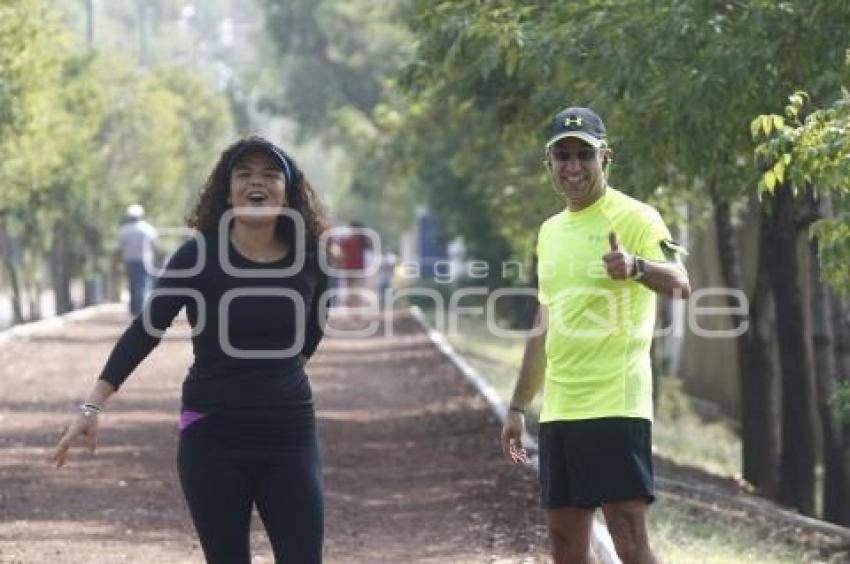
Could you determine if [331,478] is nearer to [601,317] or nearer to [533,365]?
[533,365]

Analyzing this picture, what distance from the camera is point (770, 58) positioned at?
40.0 ft

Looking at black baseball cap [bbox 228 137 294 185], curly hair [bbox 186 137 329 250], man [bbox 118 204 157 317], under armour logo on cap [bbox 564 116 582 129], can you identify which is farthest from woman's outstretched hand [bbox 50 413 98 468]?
man [bbox 118 204 157 317]

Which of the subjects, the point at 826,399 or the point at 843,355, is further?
the point at 826,399

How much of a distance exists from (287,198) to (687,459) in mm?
14312

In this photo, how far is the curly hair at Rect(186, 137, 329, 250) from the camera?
691cm

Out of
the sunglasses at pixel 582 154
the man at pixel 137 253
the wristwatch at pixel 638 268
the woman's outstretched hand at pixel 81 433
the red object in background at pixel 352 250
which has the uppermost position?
the red object in background at pixel 352 250

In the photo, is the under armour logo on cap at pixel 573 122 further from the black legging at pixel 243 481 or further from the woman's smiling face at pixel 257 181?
the black legging at pixel 243 481

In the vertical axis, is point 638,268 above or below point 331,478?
above

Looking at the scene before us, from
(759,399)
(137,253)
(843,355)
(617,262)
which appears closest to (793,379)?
(843,355)

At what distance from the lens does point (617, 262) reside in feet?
21.5

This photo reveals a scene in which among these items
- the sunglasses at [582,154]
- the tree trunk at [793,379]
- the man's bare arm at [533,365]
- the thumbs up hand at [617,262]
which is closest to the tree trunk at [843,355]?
the tree trunk at [793,379]

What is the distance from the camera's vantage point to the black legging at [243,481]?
665 cm

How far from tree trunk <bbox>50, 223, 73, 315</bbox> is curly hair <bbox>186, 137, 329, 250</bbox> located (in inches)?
1354

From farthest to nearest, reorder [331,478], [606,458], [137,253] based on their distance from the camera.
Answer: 1. [137,253]
2. [331,478]
3. [606,458]
